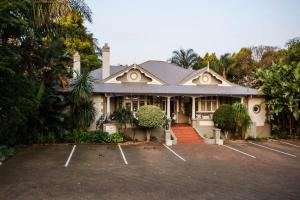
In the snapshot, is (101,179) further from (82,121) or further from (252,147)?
(252,147)

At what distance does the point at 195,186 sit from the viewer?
9.73 metres

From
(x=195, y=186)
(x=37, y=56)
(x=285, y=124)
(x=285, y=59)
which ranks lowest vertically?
(x=195, y=186)

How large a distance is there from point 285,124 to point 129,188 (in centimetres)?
1721

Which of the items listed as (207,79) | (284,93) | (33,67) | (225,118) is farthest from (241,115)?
(33,67)

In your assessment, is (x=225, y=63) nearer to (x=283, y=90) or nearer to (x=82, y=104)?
(x=283, y=90)

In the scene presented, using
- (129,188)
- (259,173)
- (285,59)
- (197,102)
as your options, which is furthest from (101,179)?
(285,59)

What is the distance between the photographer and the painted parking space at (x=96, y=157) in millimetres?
12472

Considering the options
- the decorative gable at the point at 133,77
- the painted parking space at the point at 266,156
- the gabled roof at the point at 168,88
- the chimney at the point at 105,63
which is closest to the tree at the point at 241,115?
the gabled roof at the point at 168,88

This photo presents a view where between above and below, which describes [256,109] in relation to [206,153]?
above

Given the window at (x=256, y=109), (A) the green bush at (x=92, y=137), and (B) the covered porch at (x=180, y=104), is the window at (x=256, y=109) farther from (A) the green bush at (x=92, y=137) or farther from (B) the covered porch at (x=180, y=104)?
(A) the green bush at (x=92, y=137)

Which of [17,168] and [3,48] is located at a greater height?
[3,48]

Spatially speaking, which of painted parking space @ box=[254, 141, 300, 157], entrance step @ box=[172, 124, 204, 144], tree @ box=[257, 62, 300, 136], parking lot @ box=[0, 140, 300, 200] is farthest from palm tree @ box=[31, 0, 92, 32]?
tree @ box=[257, 62, 300, 136]

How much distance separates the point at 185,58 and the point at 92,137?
2656 cm

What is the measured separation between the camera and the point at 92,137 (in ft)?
59.7
